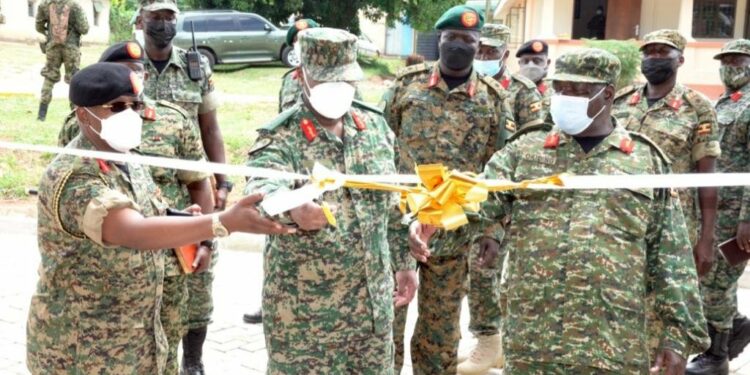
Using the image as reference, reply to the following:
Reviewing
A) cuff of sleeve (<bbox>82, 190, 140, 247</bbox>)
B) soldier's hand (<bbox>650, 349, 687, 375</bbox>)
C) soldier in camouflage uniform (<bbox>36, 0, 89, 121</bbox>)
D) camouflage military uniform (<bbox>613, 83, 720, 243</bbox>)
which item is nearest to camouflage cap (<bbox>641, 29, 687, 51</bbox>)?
camouflage military uniform (<bbox>613, 83, 720, 243</bbox>)

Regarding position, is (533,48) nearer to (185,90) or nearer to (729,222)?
(729,222)

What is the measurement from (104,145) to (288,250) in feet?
2.76

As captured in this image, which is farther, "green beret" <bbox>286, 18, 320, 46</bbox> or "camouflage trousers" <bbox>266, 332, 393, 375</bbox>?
"green beret" <bbox>286, 18, 320, 46</bbox>

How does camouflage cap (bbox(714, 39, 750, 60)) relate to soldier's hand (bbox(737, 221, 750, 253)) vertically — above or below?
above

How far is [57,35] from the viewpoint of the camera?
13383 millimetres

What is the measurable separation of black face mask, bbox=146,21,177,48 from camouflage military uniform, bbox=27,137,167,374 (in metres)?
2.02

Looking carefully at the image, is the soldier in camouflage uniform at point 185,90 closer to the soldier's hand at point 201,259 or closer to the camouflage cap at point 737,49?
the soldier's hand at point 201,259

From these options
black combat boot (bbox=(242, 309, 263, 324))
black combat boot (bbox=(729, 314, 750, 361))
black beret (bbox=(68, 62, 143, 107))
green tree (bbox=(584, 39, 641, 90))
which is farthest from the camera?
green tree (bbox=(584, 39, 641, 90))

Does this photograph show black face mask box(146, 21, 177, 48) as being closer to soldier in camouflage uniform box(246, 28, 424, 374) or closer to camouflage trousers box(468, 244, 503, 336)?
soldier in camouflage uniform box(246, 28, 424, 374)

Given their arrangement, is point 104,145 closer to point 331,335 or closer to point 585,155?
point 331,335

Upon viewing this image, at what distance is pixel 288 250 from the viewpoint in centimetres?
362

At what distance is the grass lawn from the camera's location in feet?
36.8

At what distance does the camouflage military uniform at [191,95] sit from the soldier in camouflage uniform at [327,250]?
1446mm

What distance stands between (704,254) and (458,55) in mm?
1893
